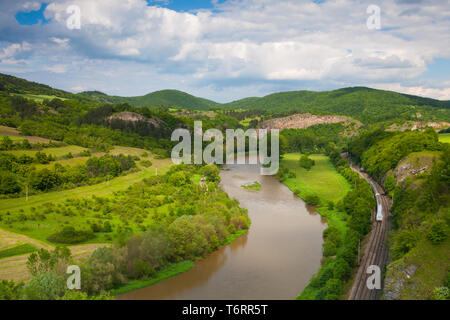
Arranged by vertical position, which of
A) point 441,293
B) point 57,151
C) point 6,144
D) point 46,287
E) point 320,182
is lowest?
point 46,287

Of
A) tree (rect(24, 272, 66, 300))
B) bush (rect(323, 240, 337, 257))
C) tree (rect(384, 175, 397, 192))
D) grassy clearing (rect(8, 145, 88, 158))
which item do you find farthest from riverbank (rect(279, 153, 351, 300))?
grassy clearing (rect(8, 145, 88, 158))

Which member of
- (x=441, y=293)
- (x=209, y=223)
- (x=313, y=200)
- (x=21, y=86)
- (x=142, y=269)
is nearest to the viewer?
(x=441, y=293)

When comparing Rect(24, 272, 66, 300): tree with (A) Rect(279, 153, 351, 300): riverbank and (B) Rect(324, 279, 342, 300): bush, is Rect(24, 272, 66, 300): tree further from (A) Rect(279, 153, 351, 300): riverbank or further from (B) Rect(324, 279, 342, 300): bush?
(B) Rect(324, 279, 342, 300): bush

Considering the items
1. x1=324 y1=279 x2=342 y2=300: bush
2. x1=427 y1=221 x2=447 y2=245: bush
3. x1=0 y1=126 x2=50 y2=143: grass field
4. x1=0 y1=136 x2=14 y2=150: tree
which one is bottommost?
x1=324 y1=279 x2=342 y2=300: bush

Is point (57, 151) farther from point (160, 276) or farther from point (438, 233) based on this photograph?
point (438, 233)

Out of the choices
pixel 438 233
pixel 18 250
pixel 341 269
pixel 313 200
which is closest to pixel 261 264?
pixel 341 269
